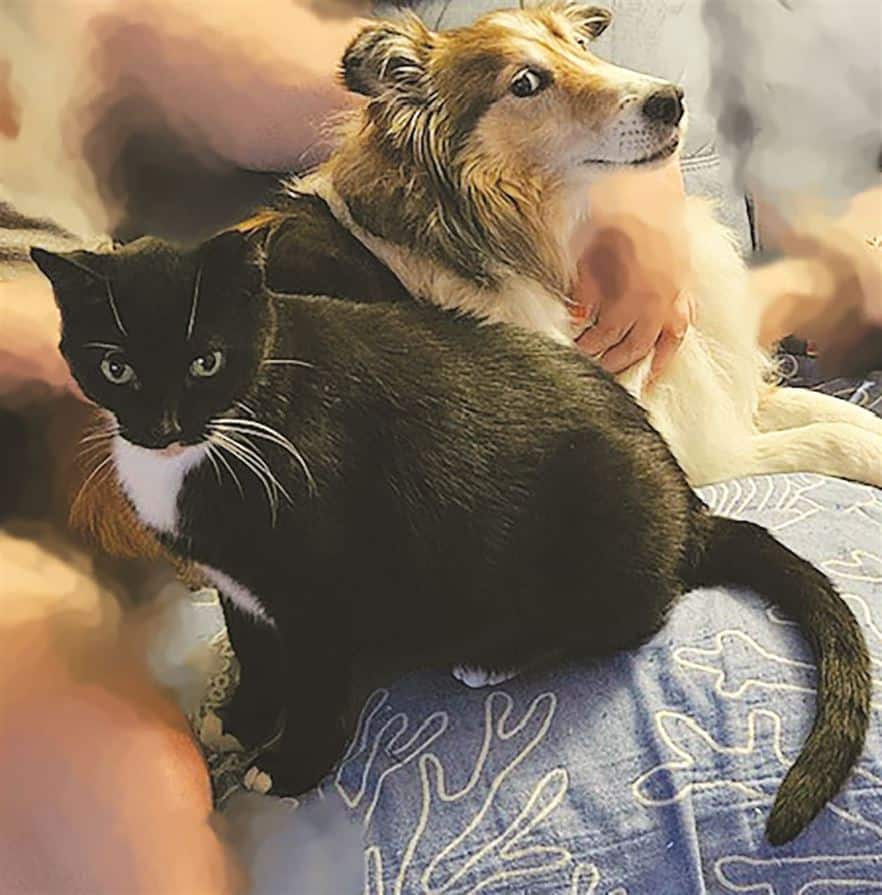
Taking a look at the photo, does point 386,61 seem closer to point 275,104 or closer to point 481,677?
point 275,104

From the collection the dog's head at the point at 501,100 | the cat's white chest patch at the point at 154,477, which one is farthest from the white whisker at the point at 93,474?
the dog's head at the point at 501,100

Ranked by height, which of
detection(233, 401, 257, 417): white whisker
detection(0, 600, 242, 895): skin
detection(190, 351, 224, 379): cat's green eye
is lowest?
detection(0, 600, 242, 895): skin

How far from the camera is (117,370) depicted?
0.81 m

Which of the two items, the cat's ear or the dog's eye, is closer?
the cat's ear

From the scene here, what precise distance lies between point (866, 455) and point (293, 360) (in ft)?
2.09

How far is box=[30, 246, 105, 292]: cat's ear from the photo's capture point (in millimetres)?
783

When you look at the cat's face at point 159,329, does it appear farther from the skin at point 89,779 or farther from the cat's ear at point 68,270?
the skin at point 89,779

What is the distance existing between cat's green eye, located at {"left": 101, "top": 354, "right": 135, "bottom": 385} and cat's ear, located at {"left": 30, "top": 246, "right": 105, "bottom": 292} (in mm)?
46

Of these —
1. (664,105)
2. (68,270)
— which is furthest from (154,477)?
(664,105)

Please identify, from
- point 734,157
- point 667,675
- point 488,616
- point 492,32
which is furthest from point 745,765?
point 734,157

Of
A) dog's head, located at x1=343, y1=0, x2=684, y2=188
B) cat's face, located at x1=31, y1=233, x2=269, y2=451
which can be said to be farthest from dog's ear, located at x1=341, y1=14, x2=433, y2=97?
cat's face, located at x1=31, y1=233, x2=269, y2=451

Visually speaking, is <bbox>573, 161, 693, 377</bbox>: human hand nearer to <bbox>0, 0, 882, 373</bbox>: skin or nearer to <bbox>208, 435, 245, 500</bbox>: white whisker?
<bbox>0, 0, 882, 373</bbox>: skin

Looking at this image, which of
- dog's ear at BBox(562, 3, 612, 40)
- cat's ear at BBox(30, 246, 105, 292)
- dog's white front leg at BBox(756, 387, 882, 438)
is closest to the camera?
cat's ear at BBox(30, 246, 105, 292)

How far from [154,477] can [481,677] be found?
27cm
